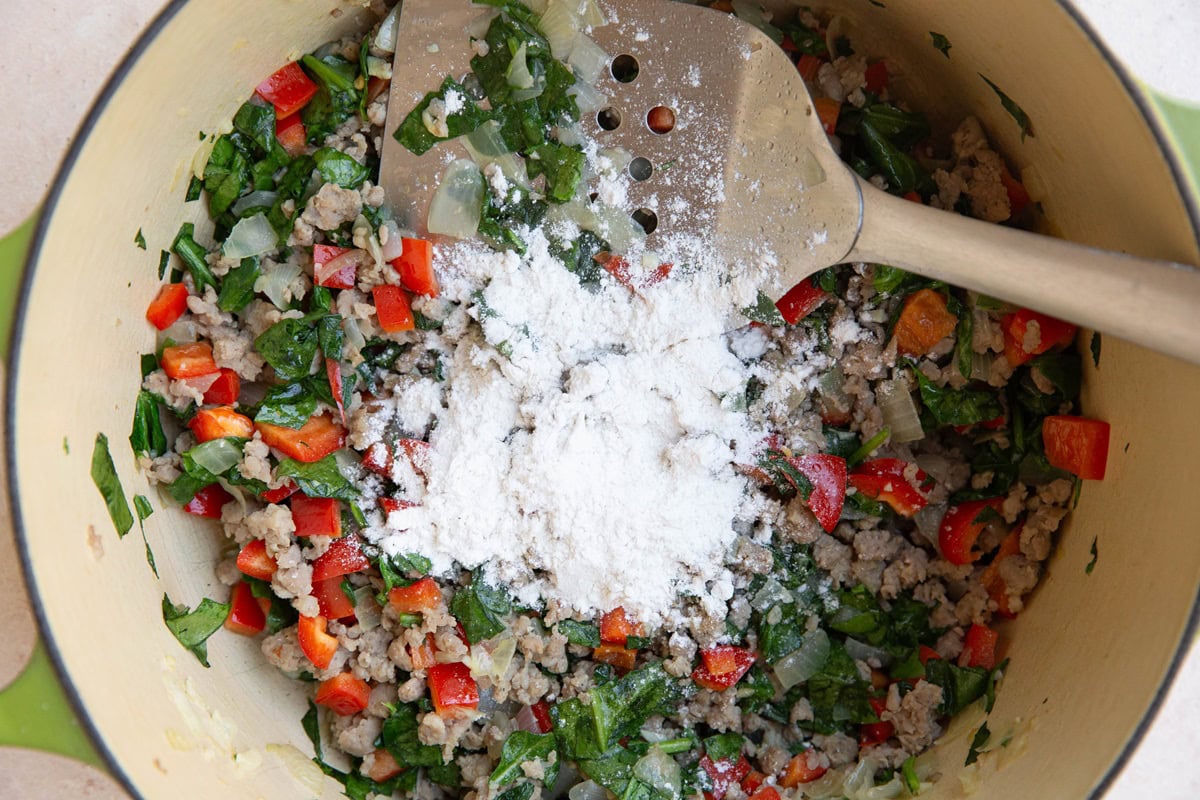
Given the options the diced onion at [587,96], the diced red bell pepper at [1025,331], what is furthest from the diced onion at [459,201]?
the diced red bell pepper at [1025,331]

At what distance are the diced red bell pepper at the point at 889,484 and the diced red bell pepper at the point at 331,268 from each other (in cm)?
139

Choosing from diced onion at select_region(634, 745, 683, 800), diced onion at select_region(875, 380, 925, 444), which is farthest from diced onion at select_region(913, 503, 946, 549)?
diced onion at select_region(634, 745, 683, 800)

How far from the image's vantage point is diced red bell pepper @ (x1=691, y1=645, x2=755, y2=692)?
2.64 meters

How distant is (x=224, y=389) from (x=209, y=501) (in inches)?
11.8

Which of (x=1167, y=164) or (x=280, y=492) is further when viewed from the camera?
(x=280, y=492)

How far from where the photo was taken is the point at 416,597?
257 centimetres

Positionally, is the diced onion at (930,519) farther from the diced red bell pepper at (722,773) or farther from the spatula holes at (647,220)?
the spatula holes at (647,220)

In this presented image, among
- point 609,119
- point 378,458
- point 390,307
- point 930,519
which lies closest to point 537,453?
point 378,458

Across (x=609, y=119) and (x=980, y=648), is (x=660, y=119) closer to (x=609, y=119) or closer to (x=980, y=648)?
(x=609, y=119)

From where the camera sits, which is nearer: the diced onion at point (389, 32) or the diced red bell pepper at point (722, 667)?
the diced onion at point (389, 32)

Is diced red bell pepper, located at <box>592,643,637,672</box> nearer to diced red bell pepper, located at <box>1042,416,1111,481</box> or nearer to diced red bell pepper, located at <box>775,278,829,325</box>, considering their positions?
diced red bell pepper, located at <box>775,278,829,325</box>

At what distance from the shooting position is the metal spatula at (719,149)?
2.36 m

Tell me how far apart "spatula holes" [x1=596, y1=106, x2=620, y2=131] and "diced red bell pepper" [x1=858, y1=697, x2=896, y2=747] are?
165 cm

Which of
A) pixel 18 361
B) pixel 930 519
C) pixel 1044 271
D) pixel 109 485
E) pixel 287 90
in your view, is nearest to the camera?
pixel 18 361
